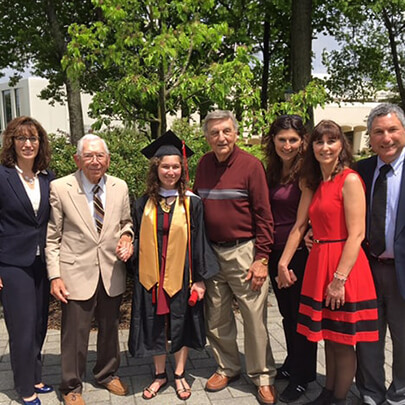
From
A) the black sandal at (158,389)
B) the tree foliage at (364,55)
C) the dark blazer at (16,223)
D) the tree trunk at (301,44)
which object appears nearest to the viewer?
the dark blazer at (16,223)

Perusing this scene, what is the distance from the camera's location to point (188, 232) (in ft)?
11.3

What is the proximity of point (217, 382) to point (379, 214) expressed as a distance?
193cm

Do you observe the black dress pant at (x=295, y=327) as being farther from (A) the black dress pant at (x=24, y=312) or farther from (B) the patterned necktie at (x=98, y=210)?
(A) the black dress pant at (x=24, y=312)

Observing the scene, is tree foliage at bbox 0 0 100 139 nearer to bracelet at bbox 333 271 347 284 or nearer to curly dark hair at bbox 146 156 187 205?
curly dark hair at bbox 146 156 187 205

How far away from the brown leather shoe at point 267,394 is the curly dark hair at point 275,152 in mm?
1646

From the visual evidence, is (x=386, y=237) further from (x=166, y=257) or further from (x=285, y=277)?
(x=166, y=257)

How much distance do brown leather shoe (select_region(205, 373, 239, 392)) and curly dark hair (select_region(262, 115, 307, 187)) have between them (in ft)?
5.59

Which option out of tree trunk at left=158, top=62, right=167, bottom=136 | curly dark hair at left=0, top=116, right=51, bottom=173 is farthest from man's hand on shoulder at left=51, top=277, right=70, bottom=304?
tree trunk at left=158, top=62, right=167, bottom=136

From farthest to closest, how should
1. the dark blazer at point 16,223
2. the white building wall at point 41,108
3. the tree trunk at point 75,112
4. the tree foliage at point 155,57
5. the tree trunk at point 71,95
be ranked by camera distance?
the white building wall at point 41,108, the tree trunk at point 75,112, the tree trunk at point 71,95, the tree foliage at point 155,57, the dark blazer at point 16,223

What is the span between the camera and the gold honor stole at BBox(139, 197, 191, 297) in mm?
3396

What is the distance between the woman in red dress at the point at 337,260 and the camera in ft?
9.48

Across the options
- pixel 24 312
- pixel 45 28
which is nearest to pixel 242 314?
pixel 24 312

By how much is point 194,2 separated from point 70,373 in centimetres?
388

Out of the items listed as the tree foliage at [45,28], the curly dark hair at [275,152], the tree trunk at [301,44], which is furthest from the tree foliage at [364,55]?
the curly dark hair at [275,152]
